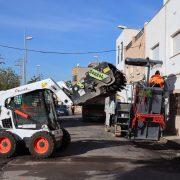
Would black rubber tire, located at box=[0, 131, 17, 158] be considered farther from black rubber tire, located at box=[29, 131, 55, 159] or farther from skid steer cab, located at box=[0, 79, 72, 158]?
black rubber tire, located at box=[29, 131, 55, 159]

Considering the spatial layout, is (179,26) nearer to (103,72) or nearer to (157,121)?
(157,121)

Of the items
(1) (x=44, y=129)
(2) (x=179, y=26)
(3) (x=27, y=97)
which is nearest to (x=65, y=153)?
(1) (x=44, y=129)

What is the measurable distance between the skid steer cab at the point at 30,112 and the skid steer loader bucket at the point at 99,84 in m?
0.78

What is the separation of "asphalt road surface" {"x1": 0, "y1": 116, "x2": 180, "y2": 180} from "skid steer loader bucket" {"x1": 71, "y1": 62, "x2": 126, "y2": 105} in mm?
1893

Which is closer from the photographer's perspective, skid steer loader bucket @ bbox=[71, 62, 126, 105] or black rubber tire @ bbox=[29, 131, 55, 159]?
black rubber tire @ bbox=[29, 131, 55, 159]

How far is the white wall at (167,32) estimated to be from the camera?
24.9 m

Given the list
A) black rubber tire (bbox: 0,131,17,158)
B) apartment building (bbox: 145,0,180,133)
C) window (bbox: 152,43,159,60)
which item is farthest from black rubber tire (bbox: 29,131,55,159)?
window (bbox: 152,43,159,60)

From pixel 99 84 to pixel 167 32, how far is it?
11265mm

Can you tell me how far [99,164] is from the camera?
46.1 ft

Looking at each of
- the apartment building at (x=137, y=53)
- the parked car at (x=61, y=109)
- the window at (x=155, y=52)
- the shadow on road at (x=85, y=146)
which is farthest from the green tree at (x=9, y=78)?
the shadow on road at (x=85, y=146)

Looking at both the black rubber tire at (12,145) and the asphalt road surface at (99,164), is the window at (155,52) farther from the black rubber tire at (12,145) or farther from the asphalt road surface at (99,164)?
the black rubber tire at (12,145)

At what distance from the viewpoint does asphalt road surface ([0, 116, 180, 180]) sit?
12203mm

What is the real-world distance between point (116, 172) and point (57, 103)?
5.09 m

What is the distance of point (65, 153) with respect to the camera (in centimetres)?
1661
